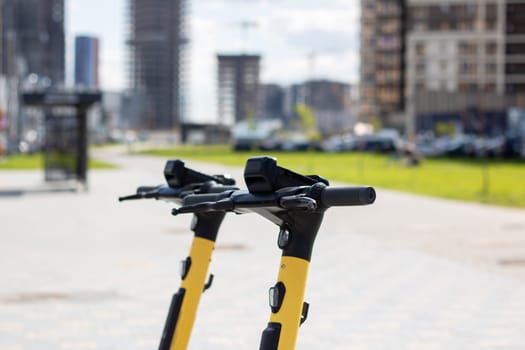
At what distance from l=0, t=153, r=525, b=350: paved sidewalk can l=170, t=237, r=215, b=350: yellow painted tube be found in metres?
0.38

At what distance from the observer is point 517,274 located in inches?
421

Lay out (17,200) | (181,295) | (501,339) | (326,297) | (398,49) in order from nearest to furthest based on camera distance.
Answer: (181,295)
(501,339)
(326,297)
(17,200)
(398,49)

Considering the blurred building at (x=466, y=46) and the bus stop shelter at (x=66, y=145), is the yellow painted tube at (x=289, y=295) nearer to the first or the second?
the bus stop shelter at (x=66, y=145)

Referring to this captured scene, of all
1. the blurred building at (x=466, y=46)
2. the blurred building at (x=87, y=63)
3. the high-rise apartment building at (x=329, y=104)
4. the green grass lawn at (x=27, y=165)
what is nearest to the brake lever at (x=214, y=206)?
the blurred building at (x=87, y=63)

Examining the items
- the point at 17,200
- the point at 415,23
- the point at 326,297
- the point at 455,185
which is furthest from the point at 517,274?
the point at 415,23

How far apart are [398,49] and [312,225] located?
129 m

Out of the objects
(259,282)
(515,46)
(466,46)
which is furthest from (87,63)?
(515,46)

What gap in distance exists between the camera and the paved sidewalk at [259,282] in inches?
289

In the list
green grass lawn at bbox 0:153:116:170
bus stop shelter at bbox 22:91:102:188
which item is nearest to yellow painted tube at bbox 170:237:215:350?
bus stop shelter at bbox 22:91:102:188

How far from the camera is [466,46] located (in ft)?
383

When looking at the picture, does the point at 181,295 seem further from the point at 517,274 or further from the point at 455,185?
the point at 455,185

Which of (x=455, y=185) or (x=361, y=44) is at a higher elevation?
(x=361, y=44)

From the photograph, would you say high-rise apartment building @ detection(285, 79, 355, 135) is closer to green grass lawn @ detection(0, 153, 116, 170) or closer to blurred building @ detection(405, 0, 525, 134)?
blurred building @ detection(405, 0, 525, 134)

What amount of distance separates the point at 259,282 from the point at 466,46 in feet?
362
